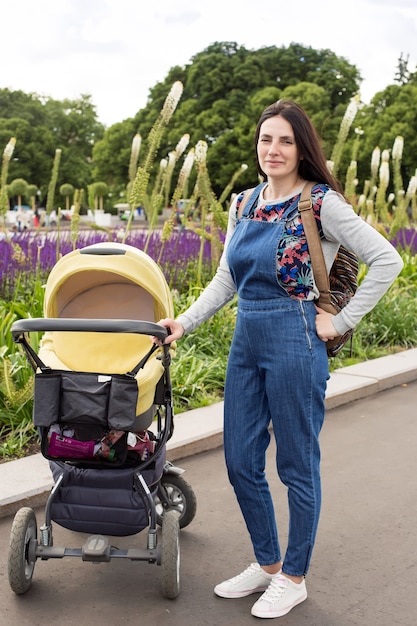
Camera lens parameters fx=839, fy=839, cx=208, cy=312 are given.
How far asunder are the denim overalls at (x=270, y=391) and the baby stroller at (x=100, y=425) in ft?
1.02

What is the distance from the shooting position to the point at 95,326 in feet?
9.68

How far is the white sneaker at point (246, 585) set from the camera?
330 cm

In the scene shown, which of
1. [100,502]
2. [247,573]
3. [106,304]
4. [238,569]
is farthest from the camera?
[106,304]

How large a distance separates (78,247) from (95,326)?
505 centimetres

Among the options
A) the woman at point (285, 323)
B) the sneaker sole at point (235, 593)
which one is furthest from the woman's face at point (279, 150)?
the sneaker sole at point (235, 593)

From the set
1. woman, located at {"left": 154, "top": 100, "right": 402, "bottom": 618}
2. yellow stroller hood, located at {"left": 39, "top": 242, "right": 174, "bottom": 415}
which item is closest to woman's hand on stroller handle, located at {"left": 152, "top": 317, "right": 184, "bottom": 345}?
woman, located at {"left": 154, "top": 100, "right": 402, "bottom": 618}

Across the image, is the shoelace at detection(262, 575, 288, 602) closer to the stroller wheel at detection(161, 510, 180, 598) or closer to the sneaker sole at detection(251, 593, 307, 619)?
the sneaker sole at detection(251, 593, 307, 619)

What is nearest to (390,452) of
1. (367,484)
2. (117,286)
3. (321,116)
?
(367,484)

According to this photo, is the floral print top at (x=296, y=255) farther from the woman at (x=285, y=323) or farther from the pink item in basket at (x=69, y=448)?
the pink item in basket at (x=69, y=448)

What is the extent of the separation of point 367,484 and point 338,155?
445 centimetres

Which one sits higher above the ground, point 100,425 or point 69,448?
point 100,425

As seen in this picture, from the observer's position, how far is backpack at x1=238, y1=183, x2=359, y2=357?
289cm

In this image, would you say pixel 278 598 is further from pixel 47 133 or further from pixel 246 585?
pixel 47 133

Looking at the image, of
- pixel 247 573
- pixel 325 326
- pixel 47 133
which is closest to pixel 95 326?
pixel 325 326
